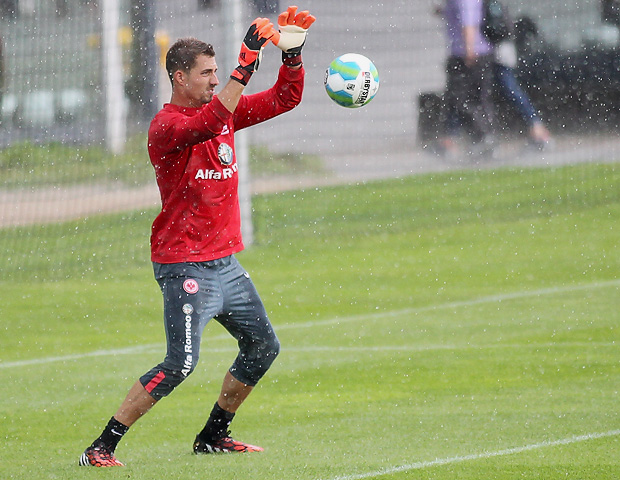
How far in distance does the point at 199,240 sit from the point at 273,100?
1043 mm

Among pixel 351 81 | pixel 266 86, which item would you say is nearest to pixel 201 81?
pixel 351 81

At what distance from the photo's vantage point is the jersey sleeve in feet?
21.3

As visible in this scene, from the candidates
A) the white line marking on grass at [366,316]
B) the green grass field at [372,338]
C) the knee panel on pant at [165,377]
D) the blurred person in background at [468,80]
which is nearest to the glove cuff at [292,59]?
the knee panel on pant at [165,377]

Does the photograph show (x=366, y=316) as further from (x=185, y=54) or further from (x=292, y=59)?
(x=185, y=54)

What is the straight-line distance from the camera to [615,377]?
809 cm

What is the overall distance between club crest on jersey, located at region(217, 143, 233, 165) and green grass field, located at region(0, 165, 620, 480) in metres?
1.68

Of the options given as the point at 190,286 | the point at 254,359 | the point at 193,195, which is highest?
the point at 193,195

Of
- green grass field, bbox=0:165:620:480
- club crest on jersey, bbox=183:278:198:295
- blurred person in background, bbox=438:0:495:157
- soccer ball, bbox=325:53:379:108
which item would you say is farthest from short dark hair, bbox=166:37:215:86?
blurred person in background, bbox=438:0:495:157

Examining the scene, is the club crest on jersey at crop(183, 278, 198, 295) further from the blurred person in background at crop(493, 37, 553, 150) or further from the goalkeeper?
the blurred person in background at crop(493, 37, 553, 150)

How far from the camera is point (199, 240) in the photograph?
6.07 meters

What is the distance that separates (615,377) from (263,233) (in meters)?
8.38

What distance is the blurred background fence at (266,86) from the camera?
15164 millimetres

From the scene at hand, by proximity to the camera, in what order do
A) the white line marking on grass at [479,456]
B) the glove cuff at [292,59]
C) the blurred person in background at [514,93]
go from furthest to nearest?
the blurred person in background at [514,93]
the glove cuff at [292,59]
the white line marking on grass at [479,456]

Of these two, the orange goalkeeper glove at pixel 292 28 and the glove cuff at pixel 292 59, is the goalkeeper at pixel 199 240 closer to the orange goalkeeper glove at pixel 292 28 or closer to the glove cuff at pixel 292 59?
the orange goalkeeper glove at pixel 292 28
